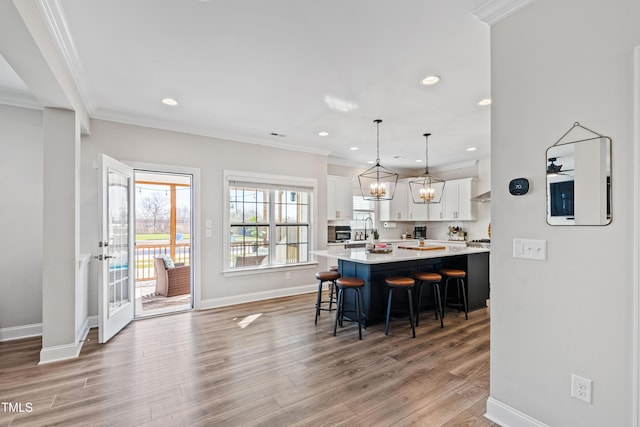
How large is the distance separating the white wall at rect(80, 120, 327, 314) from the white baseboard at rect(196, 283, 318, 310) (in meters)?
0.02

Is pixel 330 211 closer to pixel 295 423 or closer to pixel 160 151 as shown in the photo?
pixel 160 151

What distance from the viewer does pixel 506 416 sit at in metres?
1.95

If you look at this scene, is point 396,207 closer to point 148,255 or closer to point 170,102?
point 170,102

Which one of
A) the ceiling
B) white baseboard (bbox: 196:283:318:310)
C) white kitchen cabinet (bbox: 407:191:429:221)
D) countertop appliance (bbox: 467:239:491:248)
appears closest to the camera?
the ceiling

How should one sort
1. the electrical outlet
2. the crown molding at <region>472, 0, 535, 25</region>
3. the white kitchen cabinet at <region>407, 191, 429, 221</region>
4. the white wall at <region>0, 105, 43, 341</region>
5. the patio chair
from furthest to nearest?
the white kitchen cabinet at <region>407, 191, 429, 221</region>
the patio chair
the white wall at <region>0, 105, 43, 341</region>
the crown molding at <region>472, 0, 535, 25</region>
the electrical outlet

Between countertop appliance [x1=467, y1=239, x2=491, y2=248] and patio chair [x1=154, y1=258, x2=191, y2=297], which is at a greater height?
countertop appliance [x1=467, y1=239, x2=491, y2=248]

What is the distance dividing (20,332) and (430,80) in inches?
212

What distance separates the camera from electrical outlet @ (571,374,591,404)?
Result: 160cm

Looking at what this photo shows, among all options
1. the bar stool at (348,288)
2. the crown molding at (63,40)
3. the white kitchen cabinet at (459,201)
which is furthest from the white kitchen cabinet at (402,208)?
the crown molding at (63,40)

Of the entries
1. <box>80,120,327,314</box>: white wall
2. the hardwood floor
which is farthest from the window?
the hardwood floor

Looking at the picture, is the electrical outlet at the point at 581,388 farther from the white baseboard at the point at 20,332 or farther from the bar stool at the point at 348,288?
the white baseboard at the point at 20,332

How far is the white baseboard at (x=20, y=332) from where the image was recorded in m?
3.44

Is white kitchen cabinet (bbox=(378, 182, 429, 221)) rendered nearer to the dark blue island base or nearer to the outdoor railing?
the dark blue island base

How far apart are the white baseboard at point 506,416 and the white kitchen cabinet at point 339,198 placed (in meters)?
4.65
